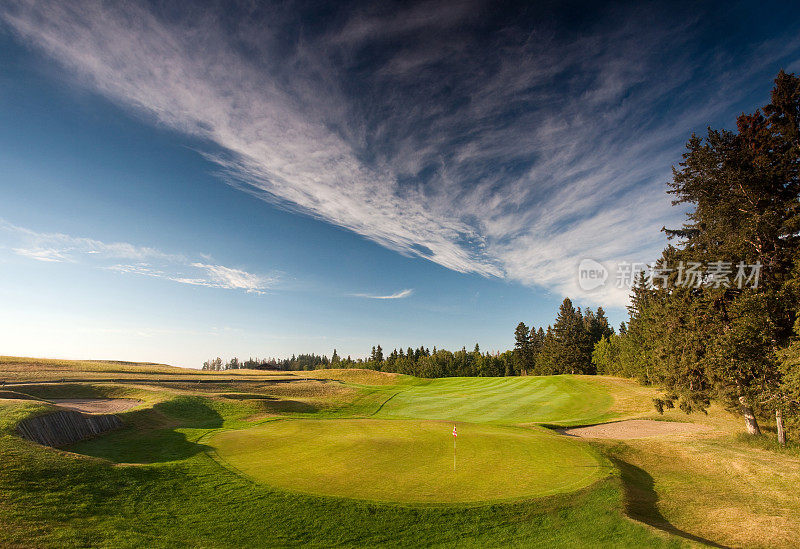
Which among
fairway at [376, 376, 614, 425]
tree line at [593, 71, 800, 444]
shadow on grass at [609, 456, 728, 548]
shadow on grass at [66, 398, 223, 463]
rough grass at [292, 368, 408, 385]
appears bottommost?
rough grass at [292, 368, 408, 385]

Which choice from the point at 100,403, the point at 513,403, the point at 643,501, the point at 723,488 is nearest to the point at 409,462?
the point at 643,501

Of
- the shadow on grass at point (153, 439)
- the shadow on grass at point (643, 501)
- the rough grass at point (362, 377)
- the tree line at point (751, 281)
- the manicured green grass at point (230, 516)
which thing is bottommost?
the rough grass at point (362, 377)

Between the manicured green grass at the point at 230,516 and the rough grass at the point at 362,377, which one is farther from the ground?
the manicured green grass at the point at 230,516

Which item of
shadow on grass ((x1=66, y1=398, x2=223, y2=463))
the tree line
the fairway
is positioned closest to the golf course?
shadow on grass ((x1=66, y1=398, x2=223, y2=463))

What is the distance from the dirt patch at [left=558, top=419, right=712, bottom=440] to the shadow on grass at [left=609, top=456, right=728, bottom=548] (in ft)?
28.0

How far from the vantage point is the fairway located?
106 ft

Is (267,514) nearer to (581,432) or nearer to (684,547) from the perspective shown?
(684,547)

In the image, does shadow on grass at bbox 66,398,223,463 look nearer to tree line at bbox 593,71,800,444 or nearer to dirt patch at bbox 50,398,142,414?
dirt patch at bbox 50,398,142,414

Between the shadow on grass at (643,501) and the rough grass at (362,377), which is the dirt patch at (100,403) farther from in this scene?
the rough grass at (362,377)

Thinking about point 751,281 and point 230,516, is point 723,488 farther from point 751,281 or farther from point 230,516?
point 230,516

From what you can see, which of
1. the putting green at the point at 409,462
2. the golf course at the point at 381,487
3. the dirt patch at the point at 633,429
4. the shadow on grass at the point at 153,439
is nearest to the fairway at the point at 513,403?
the dirt patch at the point at 633,429

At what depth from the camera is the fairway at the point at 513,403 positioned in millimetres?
32250

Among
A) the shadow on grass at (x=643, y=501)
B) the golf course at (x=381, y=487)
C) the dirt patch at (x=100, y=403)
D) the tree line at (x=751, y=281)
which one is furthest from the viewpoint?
the dirt patch at (x=100, y=403)

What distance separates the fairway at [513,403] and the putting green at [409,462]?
1178cm
